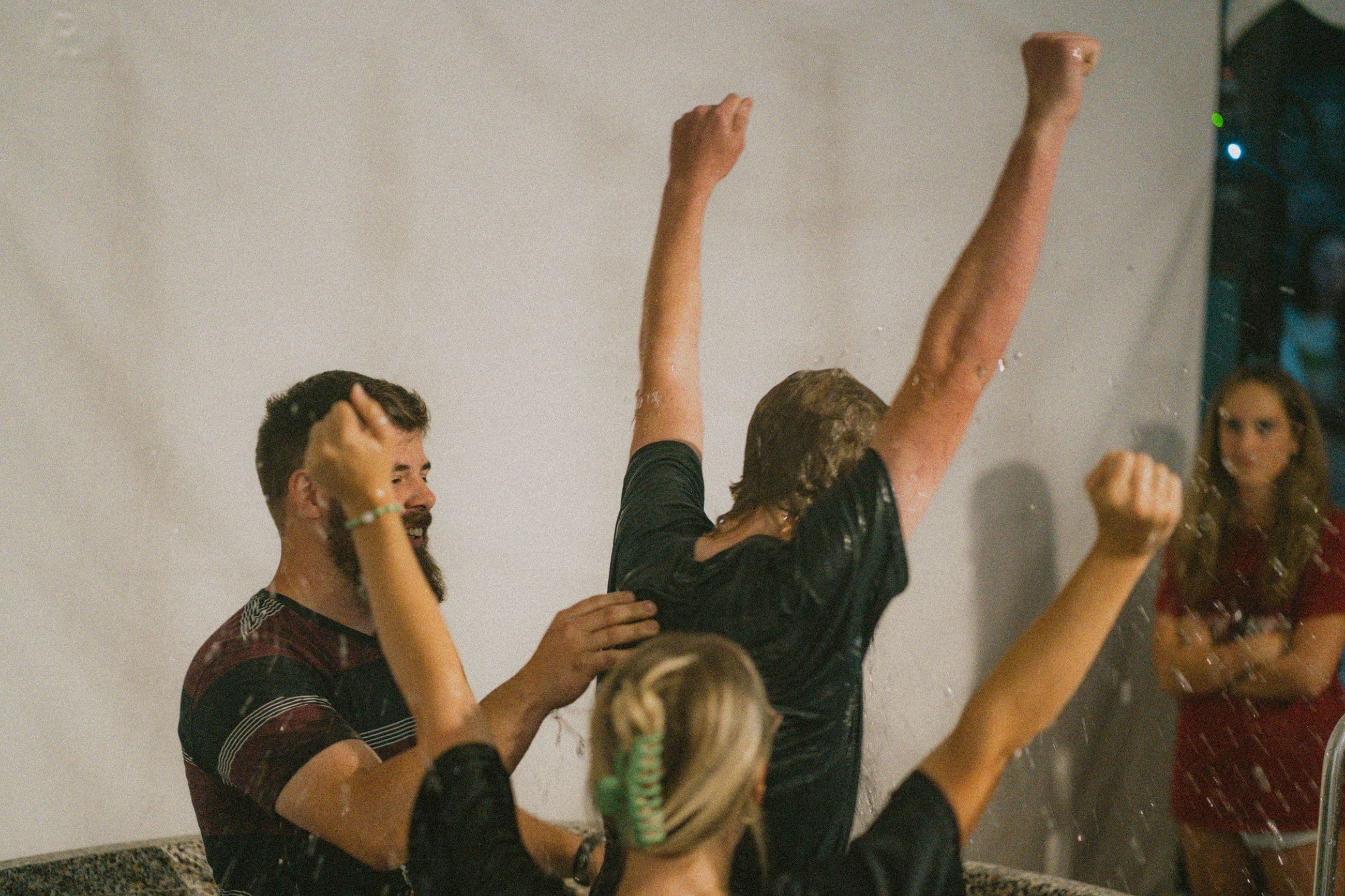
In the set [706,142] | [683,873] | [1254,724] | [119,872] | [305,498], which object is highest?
[706,142]

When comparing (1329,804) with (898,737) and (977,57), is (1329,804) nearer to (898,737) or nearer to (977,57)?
(898,737)

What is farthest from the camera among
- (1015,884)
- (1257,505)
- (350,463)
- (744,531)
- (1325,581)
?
(1257,505)

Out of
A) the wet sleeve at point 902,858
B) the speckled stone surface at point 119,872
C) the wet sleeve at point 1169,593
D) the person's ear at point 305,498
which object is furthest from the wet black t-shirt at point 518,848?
the wet sleeve at point 1169,593

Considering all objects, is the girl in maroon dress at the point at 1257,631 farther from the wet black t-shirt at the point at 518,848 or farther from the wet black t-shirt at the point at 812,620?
the wet black t-shirt at the point at 518,848

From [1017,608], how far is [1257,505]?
0.38 meters

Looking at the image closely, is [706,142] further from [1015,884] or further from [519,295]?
[1015,884]

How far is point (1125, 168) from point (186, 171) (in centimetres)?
125

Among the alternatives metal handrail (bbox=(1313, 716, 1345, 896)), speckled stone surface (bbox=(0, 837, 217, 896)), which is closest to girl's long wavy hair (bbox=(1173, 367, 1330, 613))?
metal handrail (bbox=(1313, 716, 1345, 896))

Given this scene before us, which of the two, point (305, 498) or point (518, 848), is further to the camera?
point (305, 498)

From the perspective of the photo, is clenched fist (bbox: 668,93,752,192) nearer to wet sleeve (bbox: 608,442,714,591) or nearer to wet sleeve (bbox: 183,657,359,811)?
wet sleeve (bbox: 608,442,714,591)

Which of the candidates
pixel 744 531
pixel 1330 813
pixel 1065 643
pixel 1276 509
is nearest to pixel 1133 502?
pixel 1065 643

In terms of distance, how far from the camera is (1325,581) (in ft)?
3.84

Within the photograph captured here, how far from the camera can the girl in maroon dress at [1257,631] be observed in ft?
3.87

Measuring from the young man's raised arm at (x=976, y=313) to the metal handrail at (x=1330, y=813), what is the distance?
44cm
